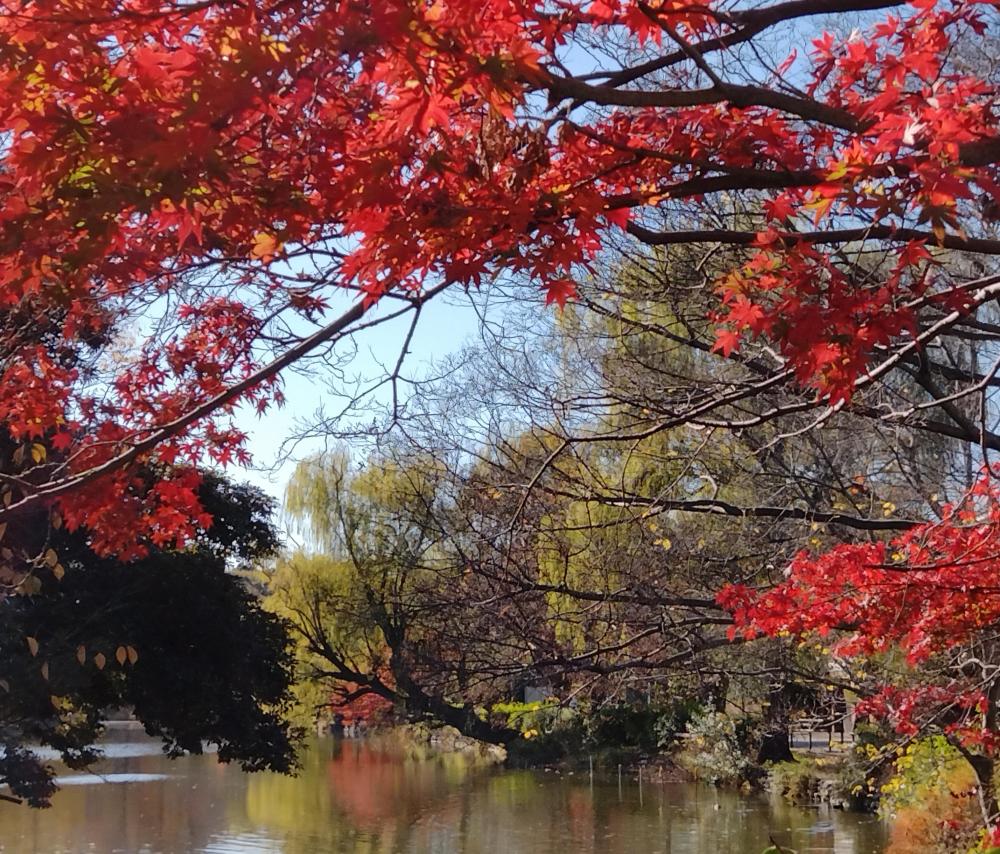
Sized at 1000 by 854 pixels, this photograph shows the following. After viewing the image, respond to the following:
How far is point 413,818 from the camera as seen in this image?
14.8m

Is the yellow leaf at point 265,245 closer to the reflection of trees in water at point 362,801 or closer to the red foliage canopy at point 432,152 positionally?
the red foliage canopy at point 432,152

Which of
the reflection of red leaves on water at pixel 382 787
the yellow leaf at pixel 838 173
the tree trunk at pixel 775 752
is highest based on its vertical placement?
the yellow leaf at pixel 838 173

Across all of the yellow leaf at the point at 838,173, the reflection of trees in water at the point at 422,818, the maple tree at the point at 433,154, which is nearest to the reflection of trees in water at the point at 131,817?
the reflection of trees in water at the point at 422,818

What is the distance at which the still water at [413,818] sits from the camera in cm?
1241

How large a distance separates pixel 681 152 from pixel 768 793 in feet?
45.4

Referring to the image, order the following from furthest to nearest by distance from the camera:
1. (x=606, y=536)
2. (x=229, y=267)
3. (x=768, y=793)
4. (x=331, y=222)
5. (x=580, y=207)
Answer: (x=768, y=793)
(x=606, y=536)
(x=229, y=267)
(x=331, y=222)
(x=580, y=207)

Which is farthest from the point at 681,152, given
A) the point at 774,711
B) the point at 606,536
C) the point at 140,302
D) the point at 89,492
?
the point at 774,711

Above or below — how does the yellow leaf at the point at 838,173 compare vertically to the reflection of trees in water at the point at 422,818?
above

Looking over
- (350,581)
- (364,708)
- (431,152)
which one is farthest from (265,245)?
(364,708)

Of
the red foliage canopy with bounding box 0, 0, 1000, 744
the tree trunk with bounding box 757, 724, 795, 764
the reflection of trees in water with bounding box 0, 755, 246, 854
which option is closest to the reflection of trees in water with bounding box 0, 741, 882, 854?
the reflection of trees in water with bounding box 0, 755, 246, 854

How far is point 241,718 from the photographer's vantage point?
34.8 ft

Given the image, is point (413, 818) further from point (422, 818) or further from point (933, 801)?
point (933, 801)

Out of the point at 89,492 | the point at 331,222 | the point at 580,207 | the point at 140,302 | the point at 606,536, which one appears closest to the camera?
the point at 580,207

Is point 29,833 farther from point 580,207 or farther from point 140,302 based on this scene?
point 580,207
